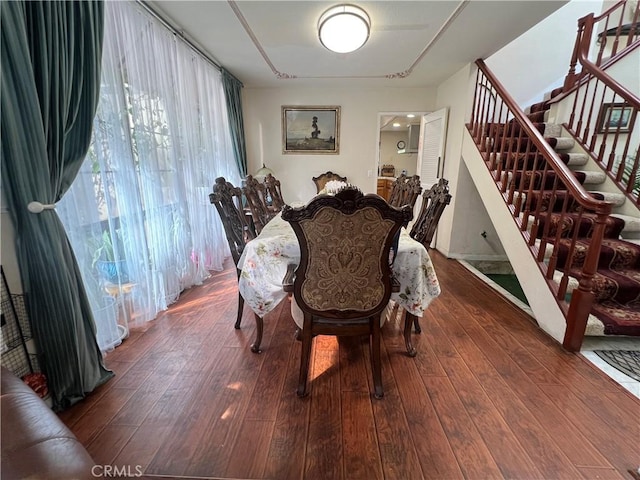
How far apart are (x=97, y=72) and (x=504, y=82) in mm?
4822

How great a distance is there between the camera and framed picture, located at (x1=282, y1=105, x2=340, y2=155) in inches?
180

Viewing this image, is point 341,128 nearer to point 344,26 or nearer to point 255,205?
point 344,26

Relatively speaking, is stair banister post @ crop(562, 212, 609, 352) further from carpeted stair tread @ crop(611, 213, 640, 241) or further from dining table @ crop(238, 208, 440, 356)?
carpeted stair tread @ crop(611, 213, 640, 241)

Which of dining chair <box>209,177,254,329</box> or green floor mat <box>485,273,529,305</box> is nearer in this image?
dining chair <box>209,177,254,329</box>

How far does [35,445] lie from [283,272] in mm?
1187

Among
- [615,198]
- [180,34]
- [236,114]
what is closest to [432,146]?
[615,198]

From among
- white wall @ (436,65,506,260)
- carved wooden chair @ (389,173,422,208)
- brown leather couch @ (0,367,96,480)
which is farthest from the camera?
white wall @ (436,65,506,260)

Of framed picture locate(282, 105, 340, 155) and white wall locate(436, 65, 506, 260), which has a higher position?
framed picture locate(282, 105, 340, 155)

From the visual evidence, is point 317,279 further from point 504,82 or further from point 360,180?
point 504,82

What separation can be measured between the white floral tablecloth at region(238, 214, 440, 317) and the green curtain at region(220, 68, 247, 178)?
287 cm

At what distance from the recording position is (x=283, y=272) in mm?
1749

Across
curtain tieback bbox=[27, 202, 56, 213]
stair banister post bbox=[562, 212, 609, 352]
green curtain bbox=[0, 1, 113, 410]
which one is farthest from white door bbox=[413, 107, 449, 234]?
curtain tieback bbox=[27, 202, 56, 213]

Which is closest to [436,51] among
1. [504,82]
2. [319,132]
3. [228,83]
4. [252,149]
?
[504,82]

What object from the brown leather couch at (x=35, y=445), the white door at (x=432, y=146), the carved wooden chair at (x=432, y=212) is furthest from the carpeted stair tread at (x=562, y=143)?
the brown leather couch at (x=35, y=445)
